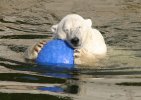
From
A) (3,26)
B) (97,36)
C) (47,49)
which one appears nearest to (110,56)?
(97,36)

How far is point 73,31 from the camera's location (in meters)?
7.35

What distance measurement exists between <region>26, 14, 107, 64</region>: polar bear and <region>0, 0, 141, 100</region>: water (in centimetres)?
16

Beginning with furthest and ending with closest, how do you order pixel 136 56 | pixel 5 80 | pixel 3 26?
pixel 3 26, pixel 136 56, pixel 5 80

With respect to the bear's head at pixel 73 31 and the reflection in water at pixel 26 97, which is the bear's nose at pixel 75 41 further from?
the reflection in water at pixel 26 97

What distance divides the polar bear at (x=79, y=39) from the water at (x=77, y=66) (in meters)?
0.16

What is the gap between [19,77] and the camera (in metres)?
6.93

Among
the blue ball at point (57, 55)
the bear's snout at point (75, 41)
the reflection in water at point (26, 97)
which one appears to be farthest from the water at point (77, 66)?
the bear's snout at point (75, 41)

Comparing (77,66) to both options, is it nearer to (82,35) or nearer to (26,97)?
(82,35)

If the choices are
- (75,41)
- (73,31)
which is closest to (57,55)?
(75,41)

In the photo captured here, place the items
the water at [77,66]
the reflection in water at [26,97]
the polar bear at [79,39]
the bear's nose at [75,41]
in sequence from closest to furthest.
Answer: the reflection in water at [26,97], the water at [77,66], the bear's nose at [75,41], the polar bear at [79,39]

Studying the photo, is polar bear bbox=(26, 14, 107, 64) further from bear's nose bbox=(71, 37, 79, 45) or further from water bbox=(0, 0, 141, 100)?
water bbox=(0, 0, 141, 100)

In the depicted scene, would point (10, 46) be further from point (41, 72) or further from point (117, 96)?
point (117, 96)

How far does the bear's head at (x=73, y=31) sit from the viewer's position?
285 inches

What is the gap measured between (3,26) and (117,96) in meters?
6.13
